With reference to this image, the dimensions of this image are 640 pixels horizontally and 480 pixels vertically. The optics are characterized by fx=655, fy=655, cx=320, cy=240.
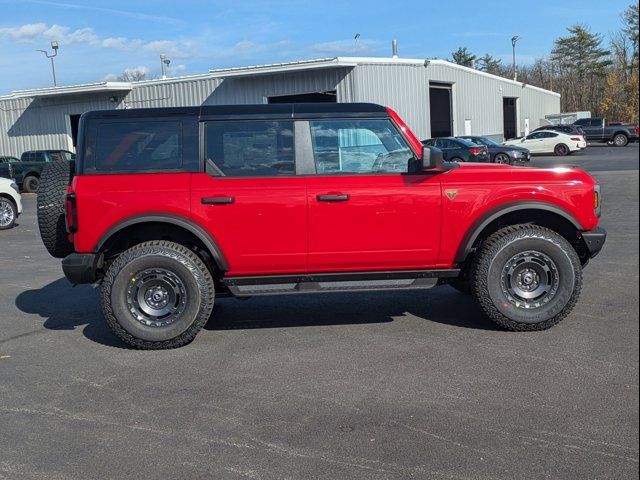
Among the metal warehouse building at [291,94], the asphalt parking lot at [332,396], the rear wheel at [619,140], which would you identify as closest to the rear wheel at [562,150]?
the metal warehouse building at [291,94]

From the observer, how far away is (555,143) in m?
39.0

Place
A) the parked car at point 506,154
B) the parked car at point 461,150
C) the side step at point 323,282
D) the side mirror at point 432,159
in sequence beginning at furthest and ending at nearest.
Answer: the parked car at point 506,154 → the parked car at point 461,150 → the side step at point 323,282 → the side mirror at point 432,159

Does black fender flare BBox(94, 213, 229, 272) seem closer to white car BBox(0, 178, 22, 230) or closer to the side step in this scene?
the side step

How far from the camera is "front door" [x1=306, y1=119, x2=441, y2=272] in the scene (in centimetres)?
567

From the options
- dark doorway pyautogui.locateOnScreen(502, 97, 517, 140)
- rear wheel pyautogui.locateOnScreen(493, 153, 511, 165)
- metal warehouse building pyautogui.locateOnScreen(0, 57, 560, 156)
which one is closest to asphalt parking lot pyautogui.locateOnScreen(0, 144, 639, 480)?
Answer: metal warehouse building pyautogui.locateOnScreen(0, 57, 560, 156)

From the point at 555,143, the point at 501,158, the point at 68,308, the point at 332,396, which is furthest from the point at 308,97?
the point at 332,396

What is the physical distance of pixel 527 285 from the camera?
5.88 metres

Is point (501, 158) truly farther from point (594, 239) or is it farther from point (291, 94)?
point (594, 239)

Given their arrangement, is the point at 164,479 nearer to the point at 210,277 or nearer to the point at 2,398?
the point at 2,398

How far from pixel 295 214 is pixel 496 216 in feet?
5.73

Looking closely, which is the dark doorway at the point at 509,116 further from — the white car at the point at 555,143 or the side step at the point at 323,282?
the side step at the point at 323,282

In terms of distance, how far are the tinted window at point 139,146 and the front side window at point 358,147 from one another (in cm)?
125

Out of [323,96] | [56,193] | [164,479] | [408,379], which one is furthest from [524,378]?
[323,96]

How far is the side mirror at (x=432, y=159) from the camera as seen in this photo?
554cm
